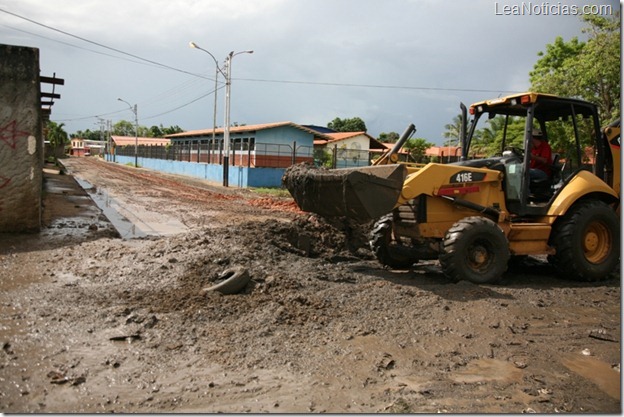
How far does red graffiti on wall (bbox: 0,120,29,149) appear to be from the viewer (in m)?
9.64

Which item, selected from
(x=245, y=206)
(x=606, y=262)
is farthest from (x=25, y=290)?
(x=245, y=206)

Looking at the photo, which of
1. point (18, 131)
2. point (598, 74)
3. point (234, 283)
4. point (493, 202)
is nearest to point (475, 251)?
point (493, 202)

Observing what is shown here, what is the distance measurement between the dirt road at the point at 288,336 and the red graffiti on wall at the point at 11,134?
2212mm

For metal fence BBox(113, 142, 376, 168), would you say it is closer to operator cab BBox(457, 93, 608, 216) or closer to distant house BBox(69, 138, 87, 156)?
operator cab BBox(457, 93, 608, 216)

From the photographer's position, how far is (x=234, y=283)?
20.2 ft

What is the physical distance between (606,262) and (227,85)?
87.5ft

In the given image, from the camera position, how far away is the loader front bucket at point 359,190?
21.9ft

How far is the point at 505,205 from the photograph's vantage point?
7.95 meters

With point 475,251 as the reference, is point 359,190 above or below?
above

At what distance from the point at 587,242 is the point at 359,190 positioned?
408cm

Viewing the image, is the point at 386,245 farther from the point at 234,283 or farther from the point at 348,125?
the point at 348,125

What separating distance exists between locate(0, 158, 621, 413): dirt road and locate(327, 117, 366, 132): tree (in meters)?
84.7

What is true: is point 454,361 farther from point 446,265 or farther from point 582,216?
point 582,216

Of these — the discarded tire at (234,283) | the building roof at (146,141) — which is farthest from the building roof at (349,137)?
the discarded tire at (234,283)
